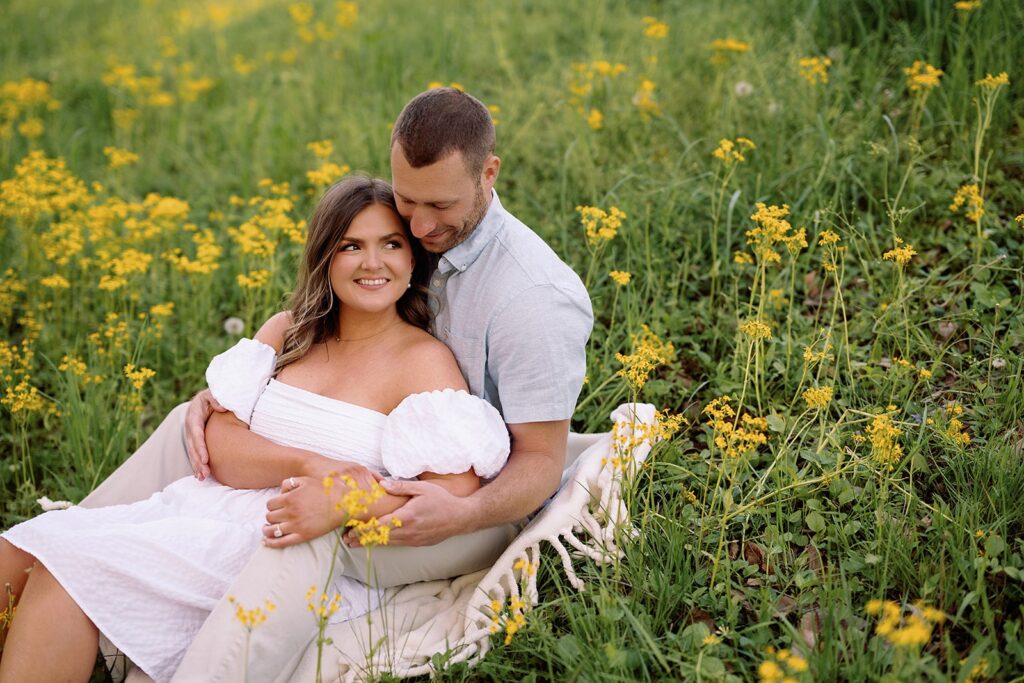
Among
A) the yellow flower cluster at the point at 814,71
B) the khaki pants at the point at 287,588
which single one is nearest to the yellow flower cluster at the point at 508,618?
the khaki pants at the point at 287,588

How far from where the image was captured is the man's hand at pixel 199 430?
106 inches

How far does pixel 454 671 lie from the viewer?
2357 millimetres

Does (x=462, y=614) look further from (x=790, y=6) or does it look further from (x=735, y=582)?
(x=790, y=6)

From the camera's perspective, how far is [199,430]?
2.77 m

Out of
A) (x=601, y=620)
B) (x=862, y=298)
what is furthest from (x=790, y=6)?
(x=601, y=620)

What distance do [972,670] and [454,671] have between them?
123cm

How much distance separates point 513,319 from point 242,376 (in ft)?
2.94

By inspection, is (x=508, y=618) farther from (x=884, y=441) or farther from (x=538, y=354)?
(x=884, y=441)

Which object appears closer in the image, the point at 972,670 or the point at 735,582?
the point at 972,670

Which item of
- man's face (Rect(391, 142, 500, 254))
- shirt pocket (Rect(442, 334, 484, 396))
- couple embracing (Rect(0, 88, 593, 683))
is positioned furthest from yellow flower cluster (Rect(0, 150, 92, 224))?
shirt pocket (Rect(442, 334, 484, 396))

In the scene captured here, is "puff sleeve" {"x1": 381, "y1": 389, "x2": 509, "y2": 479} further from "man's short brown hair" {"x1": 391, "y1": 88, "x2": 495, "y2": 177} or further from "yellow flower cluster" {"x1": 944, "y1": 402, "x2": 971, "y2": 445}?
"yellow flower cluster" {"x1": 944, "y1": 402, "x2": 971, "y2": 445}

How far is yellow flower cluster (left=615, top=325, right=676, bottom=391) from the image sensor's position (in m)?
2.48

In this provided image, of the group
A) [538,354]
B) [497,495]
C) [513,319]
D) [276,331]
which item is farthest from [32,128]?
[497,495]

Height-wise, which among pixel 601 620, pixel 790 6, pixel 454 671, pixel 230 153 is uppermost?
pixel 790 6
